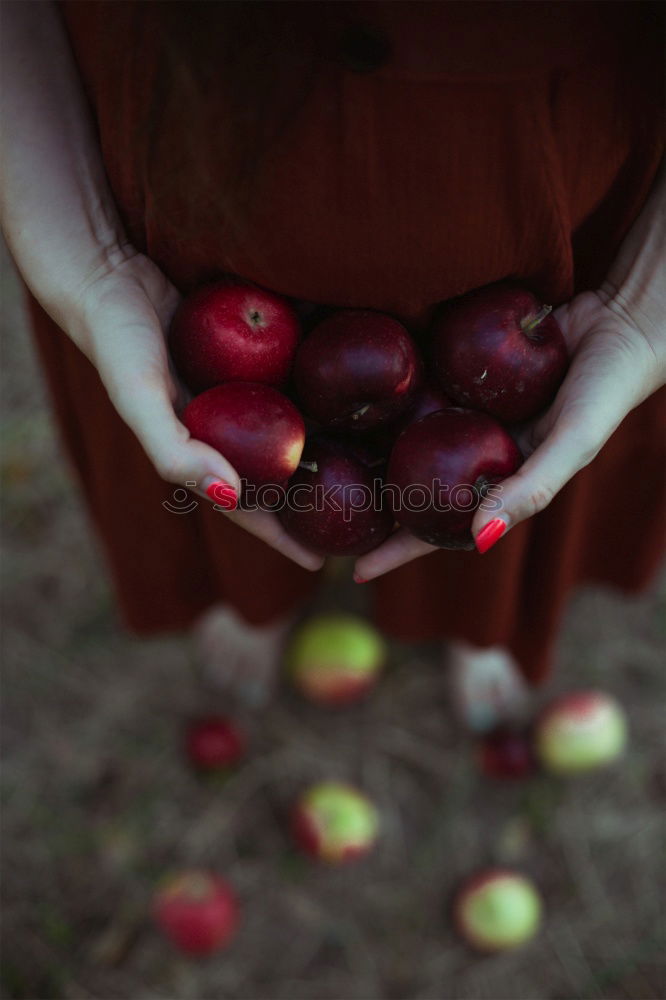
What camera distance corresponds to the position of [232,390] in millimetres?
1257

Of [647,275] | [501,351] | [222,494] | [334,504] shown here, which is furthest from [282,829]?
[647,275]

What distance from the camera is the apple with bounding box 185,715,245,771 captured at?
2131mm

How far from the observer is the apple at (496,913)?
73.7 inches

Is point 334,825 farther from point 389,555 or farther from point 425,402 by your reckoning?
point 425,402

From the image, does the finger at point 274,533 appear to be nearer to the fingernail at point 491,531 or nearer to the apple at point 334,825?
the fingernail at point 491,531

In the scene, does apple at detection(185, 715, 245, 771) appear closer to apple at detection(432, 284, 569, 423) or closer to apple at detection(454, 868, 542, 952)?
apple at detection(454, 868, 542, 952)

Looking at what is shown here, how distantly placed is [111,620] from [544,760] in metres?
1.30

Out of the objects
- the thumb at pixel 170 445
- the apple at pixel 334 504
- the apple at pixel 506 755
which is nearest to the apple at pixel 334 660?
the apple at pixel 506 755

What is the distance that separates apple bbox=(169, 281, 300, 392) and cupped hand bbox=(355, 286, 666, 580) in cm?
37

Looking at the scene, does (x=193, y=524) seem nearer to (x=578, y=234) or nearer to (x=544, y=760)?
(x=578, y=234)

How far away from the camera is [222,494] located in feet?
3.70

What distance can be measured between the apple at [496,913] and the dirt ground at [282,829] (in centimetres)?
5

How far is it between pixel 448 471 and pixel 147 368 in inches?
18.4

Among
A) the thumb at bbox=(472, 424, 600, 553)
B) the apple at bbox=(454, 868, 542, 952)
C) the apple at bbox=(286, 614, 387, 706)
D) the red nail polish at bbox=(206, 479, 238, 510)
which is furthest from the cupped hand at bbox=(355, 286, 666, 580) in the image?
the apple at bbox=(454, 868, 542, 952)
